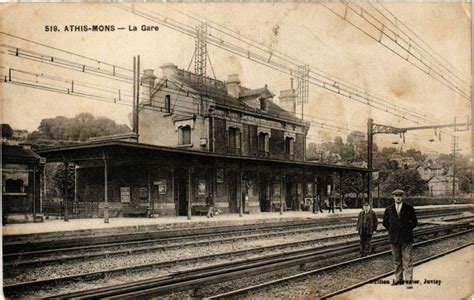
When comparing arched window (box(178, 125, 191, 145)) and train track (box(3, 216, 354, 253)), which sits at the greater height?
arched window (box(178, 125, 191, 145))

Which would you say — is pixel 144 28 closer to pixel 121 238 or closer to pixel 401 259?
pixel 121 238

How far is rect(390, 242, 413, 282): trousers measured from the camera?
345 inches

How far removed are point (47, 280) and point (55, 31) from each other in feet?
15.4

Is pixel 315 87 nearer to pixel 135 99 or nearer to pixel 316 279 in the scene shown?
pixel 316 279

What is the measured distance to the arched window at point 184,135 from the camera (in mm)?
23109

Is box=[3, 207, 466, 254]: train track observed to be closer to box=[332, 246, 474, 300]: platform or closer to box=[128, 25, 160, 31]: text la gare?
box=[128, 25, 160, 31]: text la gare

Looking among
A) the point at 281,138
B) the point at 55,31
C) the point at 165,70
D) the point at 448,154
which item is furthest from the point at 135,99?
the point at 281,138

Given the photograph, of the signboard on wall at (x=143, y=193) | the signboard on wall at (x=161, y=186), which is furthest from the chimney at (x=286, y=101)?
the signboard on wall at (x=143, y=193)

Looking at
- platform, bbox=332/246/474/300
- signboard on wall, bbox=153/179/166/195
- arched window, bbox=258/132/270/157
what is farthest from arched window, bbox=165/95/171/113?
platform, bbox=332/246/474/300

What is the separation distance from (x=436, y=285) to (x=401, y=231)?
4.85 feet

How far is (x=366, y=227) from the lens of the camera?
1138cm

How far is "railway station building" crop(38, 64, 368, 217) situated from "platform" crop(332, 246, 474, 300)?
9994 millimetres

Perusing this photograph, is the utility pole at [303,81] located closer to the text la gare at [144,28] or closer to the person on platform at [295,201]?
the text la gare at [144,28]

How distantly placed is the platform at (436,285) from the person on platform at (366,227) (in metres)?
1.57
